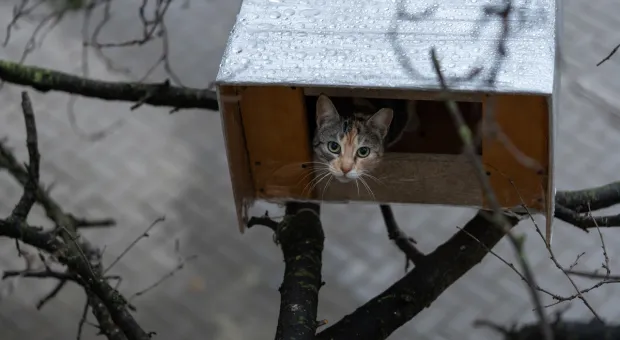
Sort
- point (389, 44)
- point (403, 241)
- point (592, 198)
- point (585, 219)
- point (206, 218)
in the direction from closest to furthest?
point (389, 44) < point (585, 219) < point (592, 198) < point (403, 241) < point (206, 218)

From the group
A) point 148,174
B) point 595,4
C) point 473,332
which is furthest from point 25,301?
point 595,4

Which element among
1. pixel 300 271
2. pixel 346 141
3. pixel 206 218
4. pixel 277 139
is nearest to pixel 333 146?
pixel 346 141

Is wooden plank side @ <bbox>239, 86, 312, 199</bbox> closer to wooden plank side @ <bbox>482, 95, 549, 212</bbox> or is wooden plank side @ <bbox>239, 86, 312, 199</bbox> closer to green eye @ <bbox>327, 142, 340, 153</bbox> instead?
green eye @ <bbox>327, 142, 340, 153</bbox>

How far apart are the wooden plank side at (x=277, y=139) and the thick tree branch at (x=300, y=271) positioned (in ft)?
0.18

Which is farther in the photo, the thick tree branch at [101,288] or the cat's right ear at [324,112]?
the cat's right ear at [324,112]

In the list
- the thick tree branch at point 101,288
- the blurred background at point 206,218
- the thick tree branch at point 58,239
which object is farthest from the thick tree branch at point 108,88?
the blurred background at point 206,218

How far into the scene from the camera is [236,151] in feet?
5.26

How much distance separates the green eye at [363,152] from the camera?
1721mm

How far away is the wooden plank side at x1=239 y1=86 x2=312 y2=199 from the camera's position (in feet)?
5.11

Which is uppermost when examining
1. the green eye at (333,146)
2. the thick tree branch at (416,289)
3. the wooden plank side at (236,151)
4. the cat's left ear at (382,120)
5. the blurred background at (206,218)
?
the blurred background at (206,218)

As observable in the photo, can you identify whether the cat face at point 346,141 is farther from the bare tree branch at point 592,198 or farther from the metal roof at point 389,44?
the bare tree branch at point 592,198

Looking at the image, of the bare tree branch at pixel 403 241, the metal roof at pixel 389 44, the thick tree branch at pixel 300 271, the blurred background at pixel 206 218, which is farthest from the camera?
the blurred background at pixel 206 218

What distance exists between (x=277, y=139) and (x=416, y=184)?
0.99ft

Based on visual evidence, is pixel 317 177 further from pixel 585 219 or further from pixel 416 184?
pixel 585 219
